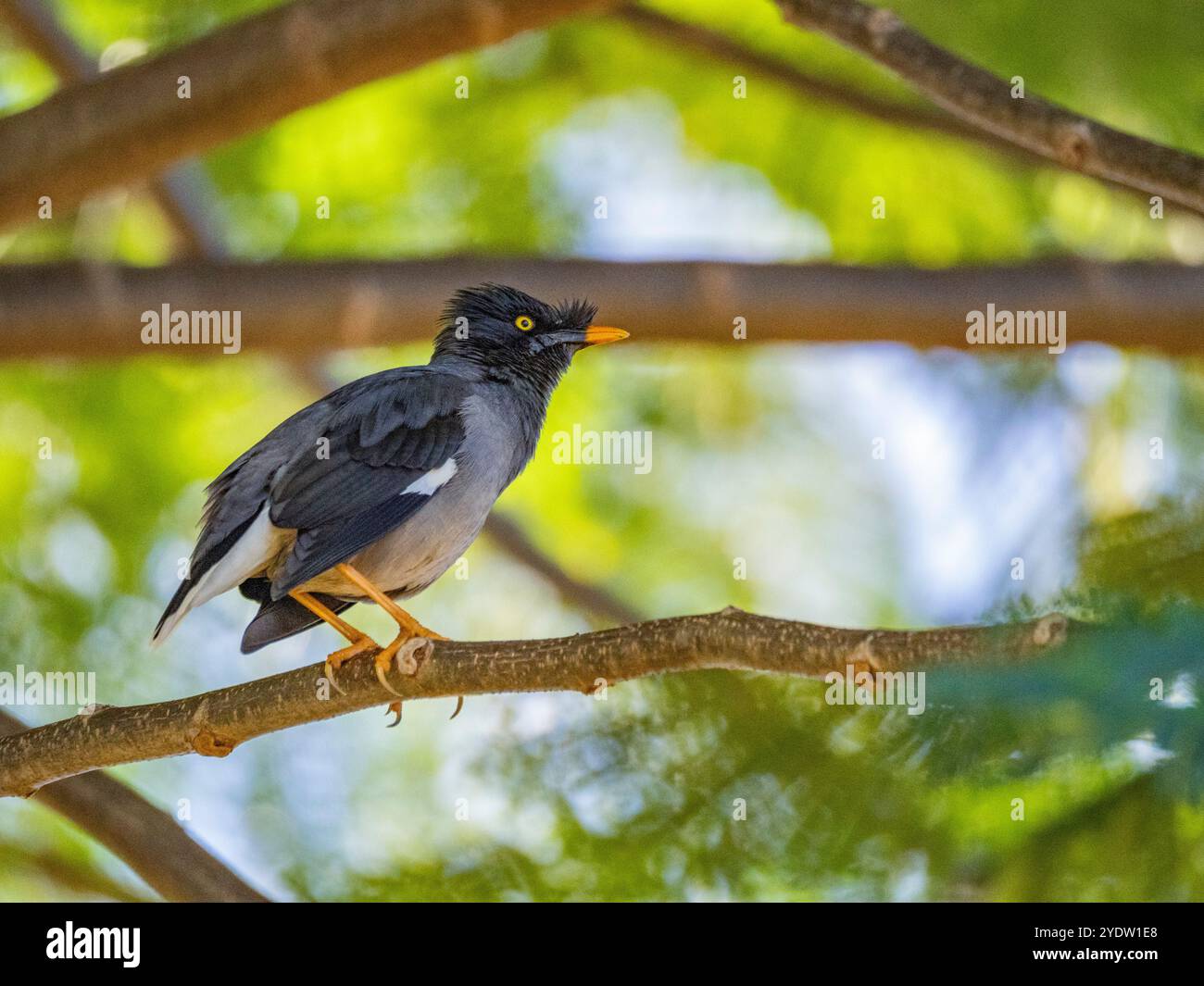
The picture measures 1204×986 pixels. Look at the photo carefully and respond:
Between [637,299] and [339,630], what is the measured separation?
1.99 m

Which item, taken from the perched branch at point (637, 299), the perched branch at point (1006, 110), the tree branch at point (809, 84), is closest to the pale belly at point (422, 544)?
the perched branch at point (637, 299)

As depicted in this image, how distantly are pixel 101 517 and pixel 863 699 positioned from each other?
4687 millimetres

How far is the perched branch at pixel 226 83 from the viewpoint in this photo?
467cm

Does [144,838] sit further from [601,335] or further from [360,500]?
[601,335]

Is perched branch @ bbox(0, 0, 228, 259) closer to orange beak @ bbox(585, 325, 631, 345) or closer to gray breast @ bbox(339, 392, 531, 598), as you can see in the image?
orange beak @ bbox(585, 325, 631, 345)

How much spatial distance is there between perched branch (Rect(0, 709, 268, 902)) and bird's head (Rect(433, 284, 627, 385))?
1661 millimetres

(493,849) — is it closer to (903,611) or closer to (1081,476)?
(1081,476)

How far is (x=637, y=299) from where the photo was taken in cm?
512

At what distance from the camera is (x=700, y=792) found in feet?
8.88

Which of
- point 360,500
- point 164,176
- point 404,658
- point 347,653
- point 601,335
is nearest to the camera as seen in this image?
point 404,658

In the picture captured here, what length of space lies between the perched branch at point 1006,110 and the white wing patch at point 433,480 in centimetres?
158

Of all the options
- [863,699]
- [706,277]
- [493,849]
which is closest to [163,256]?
[706,277]

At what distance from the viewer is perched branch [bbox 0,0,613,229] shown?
4668 mm

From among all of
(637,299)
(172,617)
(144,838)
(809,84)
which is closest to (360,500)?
(172,617)
